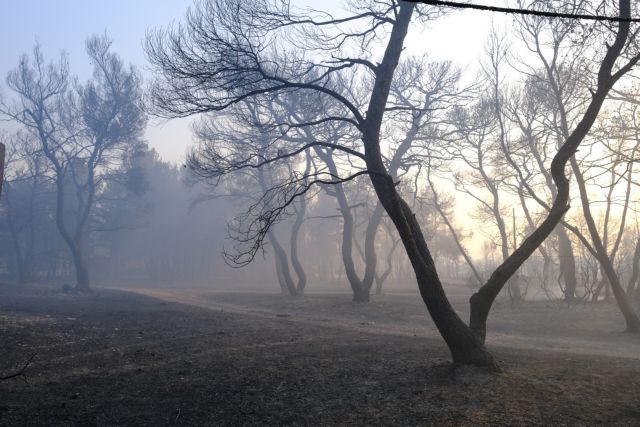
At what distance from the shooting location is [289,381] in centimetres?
764

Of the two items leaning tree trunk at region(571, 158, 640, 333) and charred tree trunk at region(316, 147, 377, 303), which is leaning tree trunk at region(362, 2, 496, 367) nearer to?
leaning tree trunk at region(571, 158, 640, 333)

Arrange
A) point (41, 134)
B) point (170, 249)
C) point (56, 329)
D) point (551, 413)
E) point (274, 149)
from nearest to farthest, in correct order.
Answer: point (551, 413)
point (56, 329)
point (274, 149)
point (41, 134)
point (170, 249)

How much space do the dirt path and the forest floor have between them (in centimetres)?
23

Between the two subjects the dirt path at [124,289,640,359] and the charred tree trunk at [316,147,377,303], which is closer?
the dirt path at [124,289,640,359]

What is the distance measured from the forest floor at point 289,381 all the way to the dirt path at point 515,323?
0.23 m

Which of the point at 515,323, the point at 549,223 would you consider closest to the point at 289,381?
the point at 549,223

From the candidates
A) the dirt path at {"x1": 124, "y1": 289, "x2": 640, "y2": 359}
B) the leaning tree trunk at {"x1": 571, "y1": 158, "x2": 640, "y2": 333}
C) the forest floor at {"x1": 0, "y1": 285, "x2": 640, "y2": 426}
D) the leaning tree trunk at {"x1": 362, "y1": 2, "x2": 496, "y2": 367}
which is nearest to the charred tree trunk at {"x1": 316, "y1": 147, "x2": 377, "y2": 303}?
the dirt path at {"x1": 124, "y1": 289, "x2": 640, "y2": 359}

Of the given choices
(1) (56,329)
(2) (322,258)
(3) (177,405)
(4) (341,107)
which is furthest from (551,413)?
(2) (322,258)

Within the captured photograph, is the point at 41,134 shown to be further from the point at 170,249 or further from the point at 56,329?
the point at 170,249

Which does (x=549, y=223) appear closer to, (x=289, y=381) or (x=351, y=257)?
(x=289, y=381)

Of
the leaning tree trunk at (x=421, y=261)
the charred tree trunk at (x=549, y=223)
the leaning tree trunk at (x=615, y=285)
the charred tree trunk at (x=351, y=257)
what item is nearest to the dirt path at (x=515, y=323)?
the leaning tree trunk at (x=615, y=285)

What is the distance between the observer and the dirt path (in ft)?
41.8

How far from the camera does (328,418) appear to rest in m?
6.20

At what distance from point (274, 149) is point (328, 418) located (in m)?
22.0
